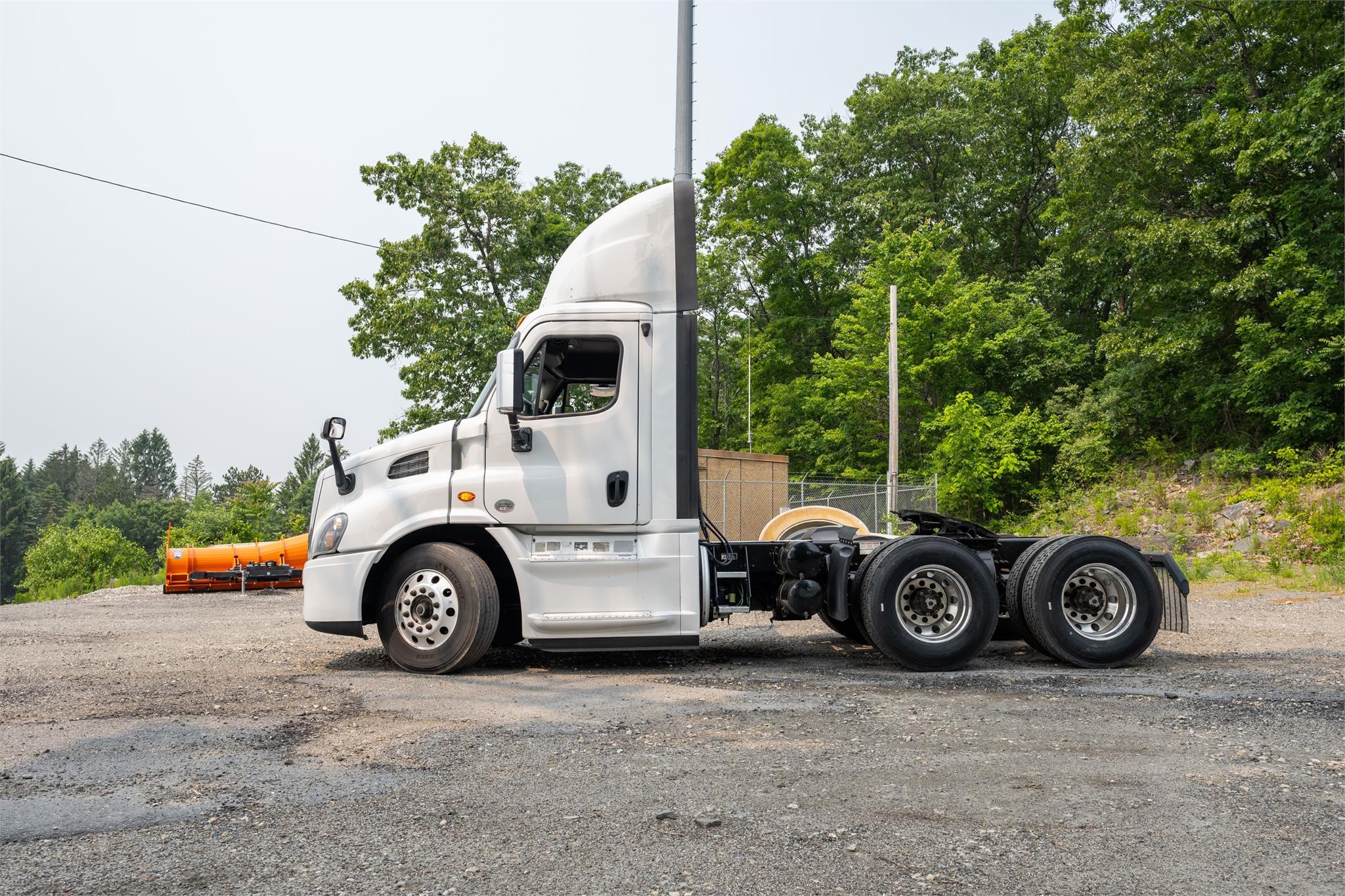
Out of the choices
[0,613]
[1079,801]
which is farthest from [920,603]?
[0,613]

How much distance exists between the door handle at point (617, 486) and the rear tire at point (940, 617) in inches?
81.8

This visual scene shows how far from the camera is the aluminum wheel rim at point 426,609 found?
7.34 m

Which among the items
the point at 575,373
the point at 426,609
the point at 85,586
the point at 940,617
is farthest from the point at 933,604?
the point at 85,586

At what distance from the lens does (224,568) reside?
1894 centimetres

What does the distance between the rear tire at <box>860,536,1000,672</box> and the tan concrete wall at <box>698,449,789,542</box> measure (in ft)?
48.7

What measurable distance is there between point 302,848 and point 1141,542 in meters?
7.70

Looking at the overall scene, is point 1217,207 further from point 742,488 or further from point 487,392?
point 487,392

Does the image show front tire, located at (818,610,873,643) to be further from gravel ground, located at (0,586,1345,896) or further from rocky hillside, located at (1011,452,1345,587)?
rocky hillside, located at (1011,452,1345,587)

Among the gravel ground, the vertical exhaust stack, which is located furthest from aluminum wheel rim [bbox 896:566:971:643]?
the vertical exhaust stack

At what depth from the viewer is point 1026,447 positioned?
3100 cm

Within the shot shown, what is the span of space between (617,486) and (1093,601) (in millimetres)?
4024

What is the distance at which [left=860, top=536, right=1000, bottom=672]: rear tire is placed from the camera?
24.7ft

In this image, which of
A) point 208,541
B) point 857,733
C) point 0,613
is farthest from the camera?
point 208,541

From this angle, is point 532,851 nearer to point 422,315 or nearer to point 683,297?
point 683,297
